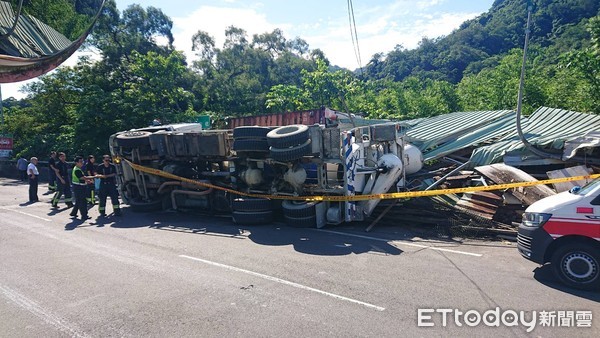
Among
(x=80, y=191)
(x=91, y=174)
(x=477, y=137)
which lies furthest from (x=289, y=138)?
(x=91, y=174)

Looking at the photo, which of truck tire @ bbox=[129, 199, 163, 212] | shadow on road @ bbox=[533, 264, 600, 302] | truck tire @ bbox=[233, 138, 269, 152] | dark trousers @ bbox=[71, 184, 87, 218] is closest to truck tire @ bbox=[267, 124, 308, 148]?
truck tire @ bbox=[233, 138, 269, 152]

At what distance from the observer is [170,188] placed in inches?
436

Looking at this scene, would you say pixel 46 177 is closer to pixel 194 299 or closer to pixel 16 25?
pixel 194 299

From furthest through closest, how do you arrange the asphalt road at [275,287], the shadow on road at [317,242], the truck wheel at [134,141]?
1. the truck wheel at [134,141]
2. the shadow on road at [317,242]
3. the asphalt road at [275,287]

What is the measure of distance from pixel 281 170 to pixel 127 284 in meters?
4.68

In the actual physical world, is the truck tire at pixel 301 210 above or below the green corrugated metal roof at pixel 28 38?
below

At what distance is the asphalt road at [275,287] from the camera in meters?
4.09

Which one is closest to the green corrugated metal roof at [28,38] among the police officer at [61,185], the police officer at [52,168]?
the police officer at [61,185]

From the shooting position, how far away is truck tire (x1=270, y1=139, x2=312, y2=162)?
820 cm

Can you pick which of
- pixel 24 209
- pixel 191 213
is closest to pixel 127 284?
pixel 191 213

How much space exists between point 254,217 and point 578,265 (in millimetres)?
6107

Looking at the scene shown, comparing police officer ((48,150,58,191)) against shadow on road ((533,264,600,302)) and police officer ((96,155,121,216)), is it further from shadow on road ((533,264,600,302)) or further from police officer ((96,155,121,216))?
shadow on road ((533,264,600,302))

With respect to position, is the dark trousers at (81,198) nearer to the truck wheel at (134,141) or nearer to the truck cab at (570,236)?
the truck wheel at (134,141)

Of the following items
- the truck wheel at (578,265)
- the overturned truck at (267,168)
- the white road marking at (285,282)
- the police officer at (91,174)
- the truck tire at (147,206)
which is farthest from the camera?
the police officer at (91,174)
